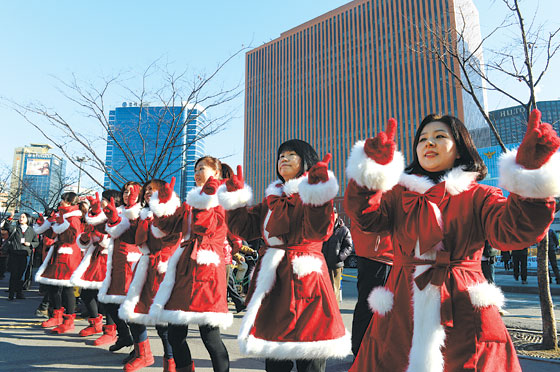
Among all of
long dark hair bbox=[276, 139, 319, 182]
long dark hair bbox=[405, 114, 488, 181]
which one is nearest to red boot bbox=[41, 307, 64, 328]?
long dark hair bbox=[276, 139, 319, 182]

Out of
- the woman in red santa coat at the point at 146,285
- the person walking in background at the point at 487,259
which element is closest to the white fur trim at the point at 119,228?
the woman in red santa coat at the point at 146,285

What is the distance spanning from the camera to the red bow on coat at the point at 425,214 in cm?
163

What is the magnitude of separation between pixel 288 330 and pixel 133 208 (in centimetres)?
263

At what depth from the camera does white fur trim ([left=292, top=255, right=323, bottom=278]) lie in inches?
94.9

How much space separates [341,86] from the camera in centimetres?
7081

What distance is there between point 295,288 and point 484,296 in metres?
1.14

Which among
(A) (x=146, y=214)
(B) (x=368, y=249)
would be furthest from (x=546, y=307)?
(A) (x=146, y=214)

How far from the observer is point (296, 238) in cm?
253

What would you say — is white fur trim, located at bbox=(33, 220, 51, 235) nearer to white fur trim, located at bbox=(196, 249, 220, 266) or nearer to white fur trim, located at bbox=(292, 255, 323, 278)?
white fur trim, located at bbox=(196, 249, 220, 266)

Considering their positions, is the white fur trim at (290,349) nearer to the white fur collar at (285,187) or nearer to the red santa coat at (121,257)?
the white fur collar at (285,187)

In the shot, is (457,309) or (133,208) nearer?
(457,309)

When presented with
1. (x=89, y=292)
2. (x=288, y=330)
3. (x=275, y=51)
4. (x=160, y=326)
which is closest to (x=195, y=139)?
(x=89, y=292)

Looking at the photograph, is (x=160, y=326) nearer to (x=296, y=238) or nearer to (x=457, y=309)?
(x=296, y=238)

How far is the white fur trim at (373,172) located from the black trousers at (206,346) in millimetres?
1836
